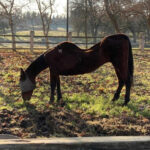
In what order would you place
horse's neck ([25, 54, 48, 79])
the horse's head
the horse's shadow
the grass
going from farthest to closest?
horse's neck ([25, 54, 48, 79]) → the horse's head → the grass → the horse's shadow

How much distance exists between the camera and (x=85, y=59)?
449cm

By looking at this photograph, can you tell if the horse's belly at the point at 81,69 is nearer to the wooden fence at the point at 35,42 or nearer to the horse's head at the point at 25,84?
the horse's head at the point at 25,84

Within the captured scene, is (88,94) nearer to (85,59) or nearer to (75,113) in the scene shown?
(85,59)

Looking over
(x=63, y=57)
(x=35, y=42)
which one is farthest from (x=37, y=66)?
(x=35, y=42)

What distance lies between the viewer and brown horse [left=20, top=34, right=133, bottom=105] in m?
4.38

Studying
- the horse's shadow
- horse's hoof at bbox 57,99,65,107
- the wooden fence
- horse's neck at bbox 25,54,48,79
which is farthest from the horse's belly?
the wooden fence

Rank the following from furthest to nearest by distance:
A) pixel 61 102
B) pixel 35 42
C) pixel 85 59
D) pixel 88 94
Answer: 1. pixel 35 42
2. pixel 88 94
3. pixel 61 102
4. pixel 85 59

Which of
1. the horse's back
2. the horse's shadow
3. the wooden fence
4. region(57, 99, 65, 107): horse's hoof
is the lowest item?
the horse's shadow

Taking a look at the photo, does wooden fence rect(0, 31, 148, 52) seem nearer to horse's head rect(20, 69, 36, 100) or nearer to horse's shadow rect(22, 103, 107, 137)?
horse's head rect(20, 69, 36, 100)

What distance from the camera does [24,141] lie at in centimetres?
227

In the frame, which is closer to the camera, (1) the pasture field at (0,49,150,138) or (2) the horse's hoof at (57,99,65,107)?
(1) the pasture field at (0,49,150,138)

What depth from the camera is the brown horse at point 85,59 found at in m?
4.38

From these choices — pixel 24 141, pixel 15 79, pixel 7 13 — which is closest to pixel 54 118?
pixel 24 141

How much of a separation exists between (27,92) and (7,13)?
14.7 m
